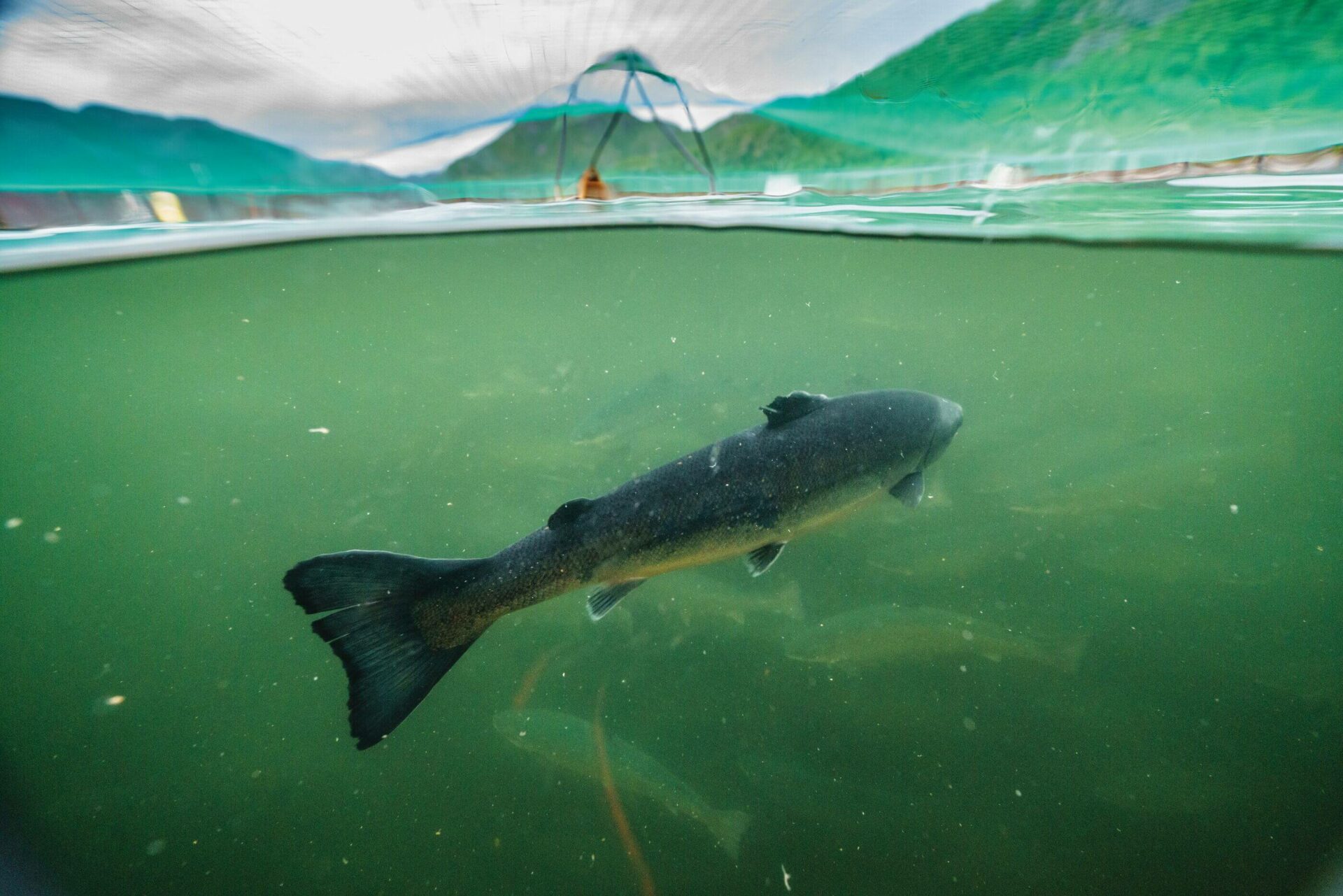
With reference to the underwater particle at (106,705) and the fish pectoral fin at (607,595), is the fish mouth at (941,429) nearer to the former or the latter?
the fish pectoral fin at (607,595)

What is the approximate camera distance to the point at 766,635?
5.80 metres

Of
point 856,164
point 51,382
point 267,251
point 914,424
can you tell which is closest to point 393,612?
point 914,424

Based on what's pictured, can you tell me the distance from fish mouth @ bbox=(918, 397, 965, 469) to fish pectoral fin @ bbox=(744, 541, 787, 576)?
1944mm

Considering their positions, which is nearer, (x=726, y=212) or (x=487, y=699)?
(x=487, y=699)

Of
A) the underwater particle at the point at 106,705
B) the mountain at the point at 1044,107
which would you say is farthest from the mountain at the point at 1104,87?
the underwater particle at the point at 106,705

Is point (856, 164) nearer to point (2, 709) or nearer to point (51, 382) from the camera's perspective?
point (2, 709)

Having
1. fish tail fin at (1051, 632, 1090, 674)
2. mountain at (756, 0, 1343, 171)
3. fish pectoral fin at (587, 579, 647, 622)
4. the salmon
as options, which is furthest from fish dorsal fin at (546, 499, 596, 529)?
fish tail fin at (1051, 632, 1090, 674)

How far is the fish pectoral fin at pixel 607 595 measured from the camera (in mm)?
3578

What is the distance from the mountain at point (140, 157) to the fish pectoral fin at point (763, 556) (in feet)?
16.9

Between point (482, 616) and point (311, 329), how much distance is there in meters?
27.4

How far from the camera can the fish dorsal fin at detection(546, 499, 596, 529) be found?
353cm

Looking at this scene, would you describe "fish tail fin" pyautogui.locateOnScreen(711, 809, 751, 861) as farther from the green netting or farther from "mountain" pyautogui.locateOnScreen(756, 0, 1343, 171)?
"mountain" pyautogui.locateOnScreen(756, 0, 1343, 171)

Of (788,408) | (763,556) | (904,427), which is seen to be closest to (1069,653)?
(904,427)

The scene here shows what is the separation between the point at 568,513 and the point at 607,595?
2.02 feet
